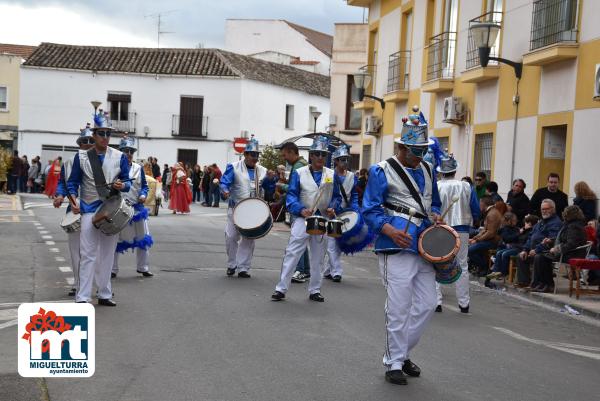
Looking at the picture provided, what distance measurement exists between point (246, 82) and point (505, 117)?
117ft

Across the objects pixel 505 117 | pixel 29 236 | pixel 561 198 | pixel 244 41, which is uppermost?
pixel 244 41

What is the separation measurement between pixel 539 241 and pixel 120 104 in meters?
44.5

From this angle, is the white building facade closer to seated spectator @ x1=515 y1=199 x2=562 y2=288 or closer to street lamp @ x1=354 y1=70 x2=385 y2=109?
street lamp @ x1=354 y1=70 x2=385 y2=109

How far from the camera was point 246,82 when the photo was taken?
183ft

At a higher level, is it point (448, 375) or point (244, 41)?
point (244, 41)

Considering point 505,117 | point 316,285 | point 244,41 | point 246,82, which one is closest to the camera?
point 316,285

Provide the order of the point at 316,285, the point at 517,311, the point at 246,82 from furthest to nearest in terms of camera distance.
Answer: the point at 246,82 → the point at 517,311 → the point at 316,285

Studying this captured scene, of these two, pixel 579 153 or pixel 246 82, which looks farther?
pixel 246 82

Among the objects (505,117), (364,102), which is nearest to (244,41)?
(364,102)

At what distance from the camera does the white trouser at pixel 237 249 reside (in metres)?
14.1

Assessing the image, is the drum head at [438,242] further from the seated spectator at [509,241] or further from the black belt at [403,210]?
the seated spectator at [509,241]

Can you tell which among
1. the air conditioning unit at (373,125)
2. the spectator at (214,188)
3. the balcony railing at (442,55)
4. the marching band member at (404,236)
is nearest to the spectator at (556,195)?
the balcony railing at (442,55)

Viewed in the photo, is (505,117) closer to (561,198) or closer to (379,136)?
(561,198)

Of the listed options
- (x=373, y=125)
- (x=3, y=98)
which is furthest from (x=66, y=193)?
(x=3, y=98)
